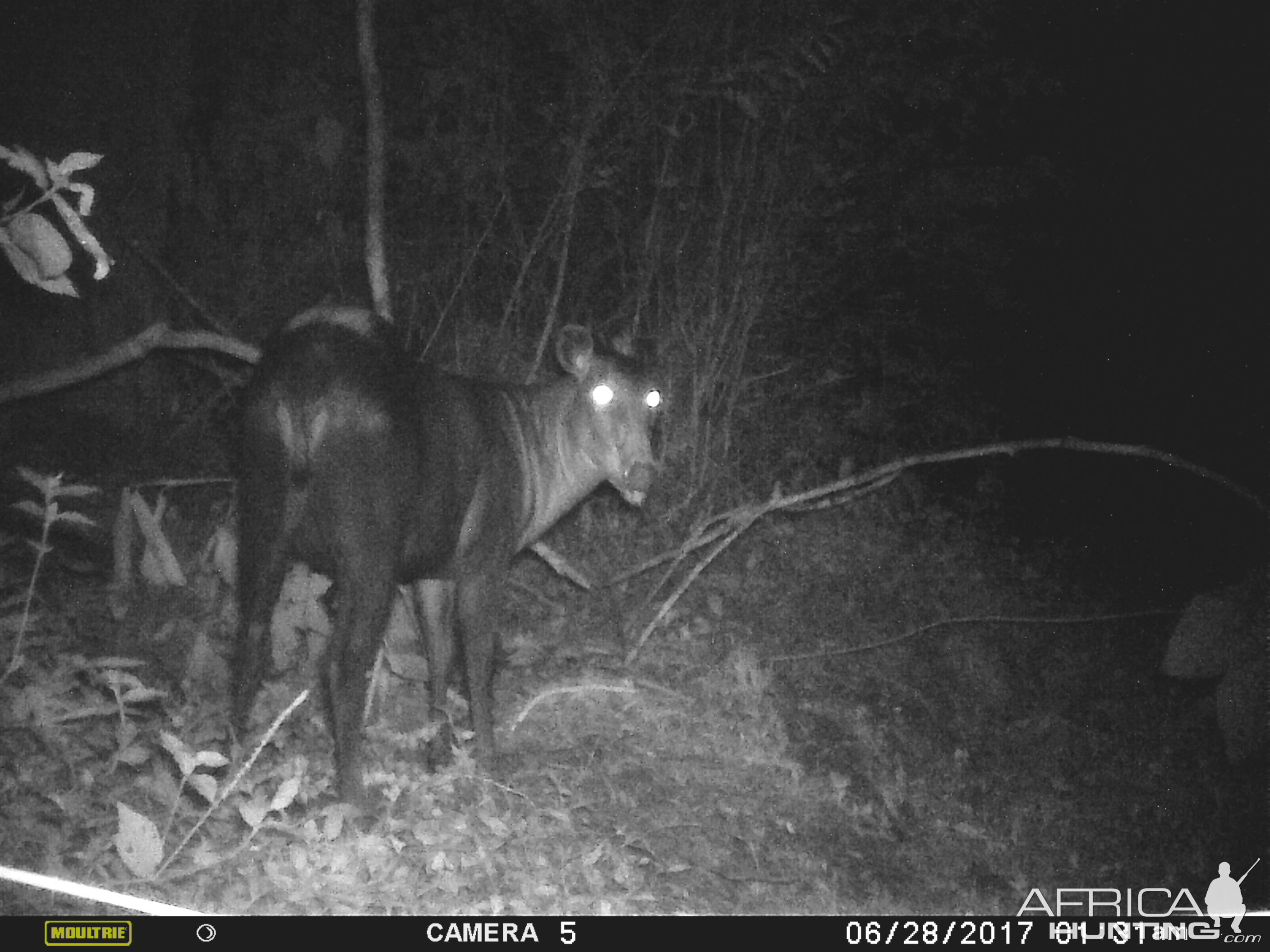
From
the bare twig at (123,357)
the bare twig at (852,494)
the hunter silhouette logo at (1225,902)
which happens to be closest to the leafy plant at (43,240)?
the bare twig at (123,357)

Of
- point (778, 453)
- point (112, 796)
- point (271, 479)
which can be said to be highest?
point (778, 453)

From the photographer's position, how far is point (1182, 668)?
17.1 feet

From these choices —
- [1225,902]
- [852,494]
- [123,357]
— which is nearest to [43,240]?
[123,357]

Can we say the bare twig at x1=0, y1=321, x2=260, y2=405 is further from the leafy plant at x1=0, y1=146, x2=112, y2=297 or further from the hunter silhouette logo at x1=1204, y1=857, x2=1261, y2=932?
the hunter silhouette logo at x1=1204, y1=857, x2=1261, y2=932

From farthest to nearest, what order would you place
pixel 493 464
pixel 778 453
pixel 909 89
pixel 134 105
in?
pixel 778 453 → pixel 909 89 → pixel 134 105 → pixel 493 464

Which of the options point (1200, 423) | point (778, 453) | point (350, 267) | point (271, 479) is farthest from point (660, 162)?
point (1200, 423)

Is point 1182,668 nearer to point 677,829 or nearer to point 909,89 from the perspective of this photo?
point 677,829

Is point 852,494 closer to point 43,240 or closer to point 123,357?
point 123,357

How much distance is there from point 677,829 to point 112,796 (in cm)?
238

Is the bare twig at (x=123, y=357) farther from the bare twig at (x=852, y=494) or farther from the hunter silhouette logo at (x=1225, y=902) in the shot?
the hunter silhouette logo at (x=1225, y=902)

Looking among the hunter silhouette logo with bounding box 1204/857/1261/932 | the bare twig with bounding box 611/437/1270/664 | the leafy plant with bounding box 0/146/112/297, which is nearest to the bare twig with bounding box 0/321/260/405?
the bare twig with bounding box 611/437/1270/664

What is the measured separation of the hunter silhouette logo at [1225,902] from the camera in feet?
15.1

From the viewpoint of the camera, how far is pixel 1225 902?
5.30 metres

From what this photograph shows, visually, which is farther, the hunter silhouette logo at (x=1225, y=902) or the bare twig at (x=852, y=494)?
the bare twig at (x=852, y=494)
